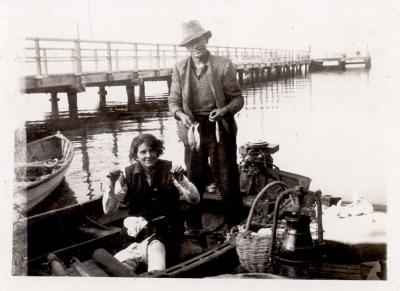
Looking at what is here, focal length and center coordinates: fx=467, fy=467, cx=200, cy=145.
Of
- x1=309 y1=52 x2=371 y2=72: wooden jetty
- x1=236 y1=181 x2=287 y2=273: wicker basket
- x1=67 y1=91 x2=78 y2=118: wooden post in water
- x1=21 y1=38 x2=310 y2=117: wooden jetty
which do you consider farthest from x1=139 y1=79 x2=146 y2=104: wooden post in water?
x1=236 y1=181 x2=287 y2=273: wicker basket

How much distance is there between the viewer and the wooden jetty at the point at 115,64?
98.0 inches

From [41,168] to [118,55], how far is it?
104cm

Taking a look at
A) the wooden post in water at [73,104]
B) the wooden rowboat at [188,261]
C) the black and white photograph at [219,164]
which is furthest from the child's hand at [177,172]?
the wooden post in water at [73,104]

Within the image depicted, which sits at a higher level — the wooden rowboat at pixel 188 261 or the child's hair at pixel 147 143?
the child's hair at pixel 147 143

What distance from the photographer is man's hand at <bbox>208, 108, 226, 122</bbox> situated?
2.16 m

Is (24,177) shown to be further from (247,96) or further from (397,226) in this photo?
(397,226)

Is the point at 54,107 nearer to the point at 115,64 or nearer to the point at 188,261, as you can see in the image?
the point at 115,64

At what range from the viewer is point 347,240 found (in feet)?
6.57

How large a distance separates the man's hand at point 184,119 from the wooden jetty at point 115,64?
0.99 ft

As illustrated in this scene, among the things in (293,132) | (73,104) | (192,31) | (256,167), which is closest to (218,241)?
(256,167)

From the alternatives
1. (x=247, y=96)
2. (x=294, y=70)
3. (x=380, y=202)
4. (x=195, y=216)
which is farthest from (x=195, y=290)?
(x=294, y=70)

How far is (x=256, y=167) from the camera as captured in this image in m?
2.45

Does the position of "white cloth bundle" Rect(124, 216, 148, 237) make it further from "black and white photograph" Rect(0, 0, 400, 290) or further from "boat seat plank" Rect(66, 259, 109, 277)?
"boat seat plank" Rect(66, 259, 109, 277)

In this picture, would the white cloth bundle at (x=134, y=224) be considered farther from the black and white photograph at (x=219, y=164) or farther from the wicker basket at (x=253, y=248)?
the wicker basket at (x=253, y=248)
